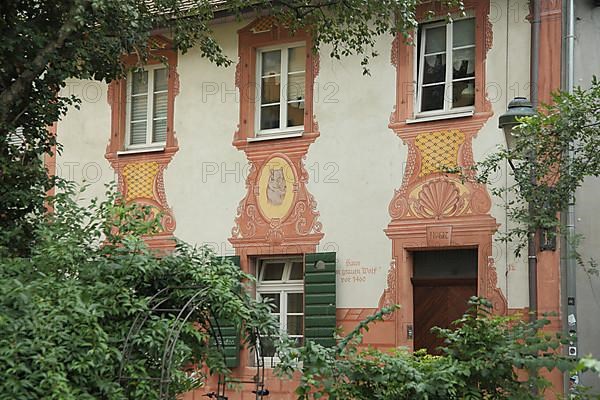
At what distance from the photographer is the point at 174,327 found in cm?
770

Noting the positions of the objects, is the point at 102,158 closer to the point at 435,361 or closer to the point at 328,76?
the point at 328,76

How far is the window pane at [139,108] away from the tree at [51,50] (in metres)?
5.18

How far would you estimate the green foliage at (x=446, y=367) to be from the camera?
25.8 feet

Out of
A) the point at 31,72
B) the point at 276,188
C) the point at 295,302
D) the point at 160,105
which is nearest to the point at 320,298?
the point at 295,302

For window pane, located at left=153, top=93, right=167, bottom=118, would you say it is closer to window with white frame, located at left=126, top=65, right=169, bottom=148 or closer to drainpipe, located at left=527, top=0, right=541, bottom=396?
window with white frame, located at left=126, top=65, right=169, bottom=148

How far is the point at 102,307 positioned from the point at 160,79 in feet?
34.0

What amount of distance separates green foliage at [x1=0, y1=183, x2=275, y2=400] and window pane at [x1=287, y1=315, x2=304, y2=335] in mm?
7009

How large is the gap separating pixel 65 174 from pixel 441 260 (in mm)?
6925

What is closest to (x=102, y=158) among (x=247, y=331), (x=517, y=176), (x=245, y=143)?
(x=245, y=143)

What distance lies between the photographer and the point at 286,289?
15.8 metres

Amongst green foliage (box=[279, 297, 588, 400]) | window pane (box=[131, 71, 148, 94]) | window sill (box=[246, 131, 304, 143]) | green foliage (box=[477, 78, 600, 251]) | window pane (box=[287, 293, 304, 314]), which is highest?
window pane (box=[131, 71, 148, 94])

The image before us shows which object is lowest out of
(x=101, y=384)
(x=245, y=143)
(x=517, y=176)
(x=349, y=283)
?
(x=101, y=384)

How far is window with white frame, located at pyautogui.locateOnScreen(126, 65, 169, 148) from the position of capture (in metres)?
17.4

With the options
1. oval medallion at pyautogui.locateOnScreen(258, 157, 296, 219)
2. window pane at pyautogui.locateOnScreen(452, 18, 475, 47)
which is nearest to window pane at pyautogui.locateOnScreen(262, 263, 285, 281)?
oval medallion at pyautogui.locateOnScreen(258, 157, 296, 219)
